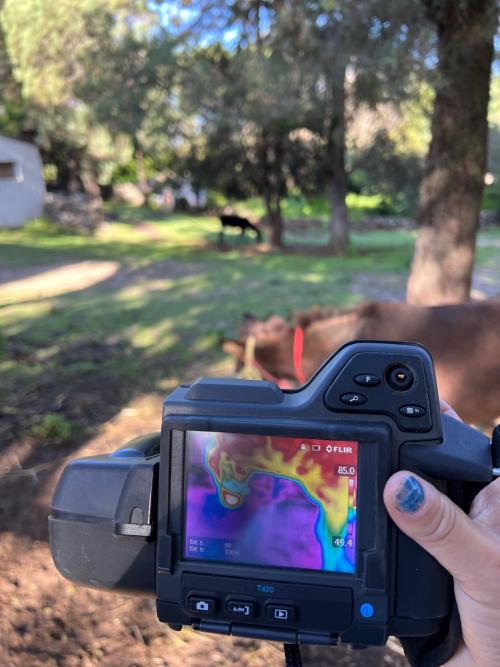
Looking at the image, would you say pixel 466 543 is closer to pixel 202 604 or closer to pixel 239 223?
pixel 202 604

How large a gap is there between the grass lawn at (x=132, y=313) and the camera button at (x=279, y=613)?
11.9 ft

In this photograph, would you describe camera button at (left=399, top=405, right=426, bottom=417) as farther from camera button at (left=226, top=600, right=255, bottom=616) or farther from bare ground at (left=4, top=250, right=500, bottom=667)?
bare ground at (left=4, top=250, right=500, bottom=667)

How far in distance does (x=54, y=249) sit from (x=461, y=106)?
14099 mm

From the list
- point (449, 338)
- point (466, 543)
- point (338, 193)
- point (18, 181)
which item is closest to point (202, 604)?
point (466, 543)

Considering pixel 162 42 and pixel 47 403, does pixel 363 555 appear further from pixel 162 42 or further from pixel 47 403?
pixel 162 42

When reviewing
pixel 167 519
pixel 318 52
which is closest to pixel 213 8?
pixel 318 52

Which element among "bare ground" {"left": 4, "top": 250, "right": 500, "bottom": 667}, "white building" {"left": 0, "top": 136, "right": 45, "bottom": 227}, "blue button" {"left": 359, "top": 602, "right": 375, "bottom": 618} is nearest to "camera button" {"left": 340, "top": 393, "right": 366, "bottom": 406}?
"blue button" {"left": 359, "top": 602, "right": 375, "bottom": 618}

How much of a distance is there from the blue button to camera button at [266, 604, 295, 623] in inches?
4.2

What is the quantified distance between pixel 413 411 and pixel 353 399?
9cm

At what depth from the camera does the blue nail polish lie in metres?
0.93

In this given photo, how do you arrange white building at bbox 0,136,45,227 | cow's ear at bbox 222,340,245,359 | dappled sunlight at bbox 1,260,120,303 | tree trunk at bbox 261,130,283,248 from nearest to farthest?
1. cow's ear at bbox 222,340,245,359
2. dappled sunlight at bbox 1,260,120,303
3. tree trunk at bbox 261,130,283,248
4. white building at bbox 0,136,45,227

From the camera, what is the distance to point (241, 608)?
100 cm

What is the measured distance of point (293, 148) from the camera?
19359 mm

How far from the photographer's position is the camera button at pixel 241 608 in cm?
100
